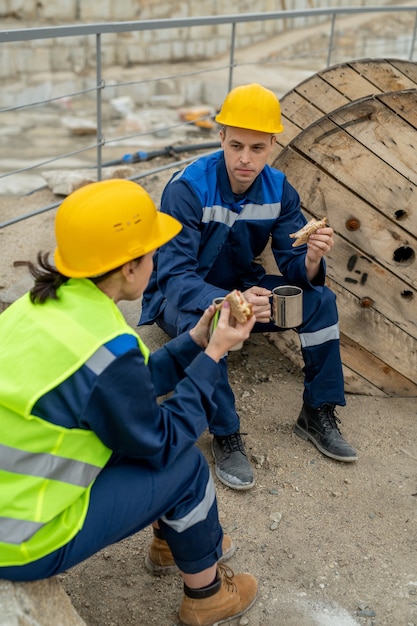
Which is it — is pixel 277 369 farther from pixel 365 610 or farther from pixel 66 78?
pixel 66 78

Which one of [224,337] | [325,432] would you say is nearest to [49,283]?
[224,337]

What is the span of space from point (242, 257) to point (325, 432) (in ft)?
→ 2.97

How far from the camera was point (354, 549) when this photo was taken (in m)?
3.07

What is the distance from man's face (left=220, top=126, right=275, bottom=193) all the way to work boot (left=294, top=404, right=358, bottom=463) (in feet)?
3.70

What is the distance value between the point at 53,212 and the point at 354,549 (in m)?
Answer: 3.62

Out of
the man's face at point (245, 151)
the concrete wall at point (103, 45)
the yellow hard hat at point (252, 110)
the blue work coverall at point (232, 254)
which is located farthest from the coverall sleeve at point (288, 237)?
the concrete wall at point (103, 45)

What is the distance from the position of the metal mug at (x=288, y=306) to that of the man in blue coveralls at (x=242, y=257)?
20 cm

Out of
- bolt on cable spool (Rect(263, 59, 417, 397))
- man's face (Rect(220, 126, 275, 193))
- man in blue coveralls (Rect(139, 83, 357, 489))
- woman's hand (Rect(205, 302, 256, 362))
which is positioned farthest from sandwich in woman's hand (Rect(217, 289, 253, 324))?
bolt on cable spool (Rect(263, 59, 417, 397))

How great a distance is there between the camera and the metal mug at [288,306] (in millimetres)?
3217

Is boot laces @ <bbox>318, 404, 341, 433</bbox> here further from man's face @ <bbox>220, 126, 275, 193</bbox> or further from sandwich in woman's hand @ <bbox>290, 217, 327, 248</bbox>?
man's face @ <bbox>220, 126, 275, 193</bbox>

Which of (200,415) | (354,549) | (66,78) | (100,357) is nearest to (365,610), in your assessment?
(354,549)

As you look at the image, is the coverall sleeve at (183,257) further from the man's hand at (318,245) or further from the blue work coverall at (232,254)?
the man's hand at (318,245)

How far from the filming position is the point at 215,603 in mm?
2570

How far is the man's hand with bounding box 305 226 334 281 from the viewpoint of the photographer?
327 centimetres
